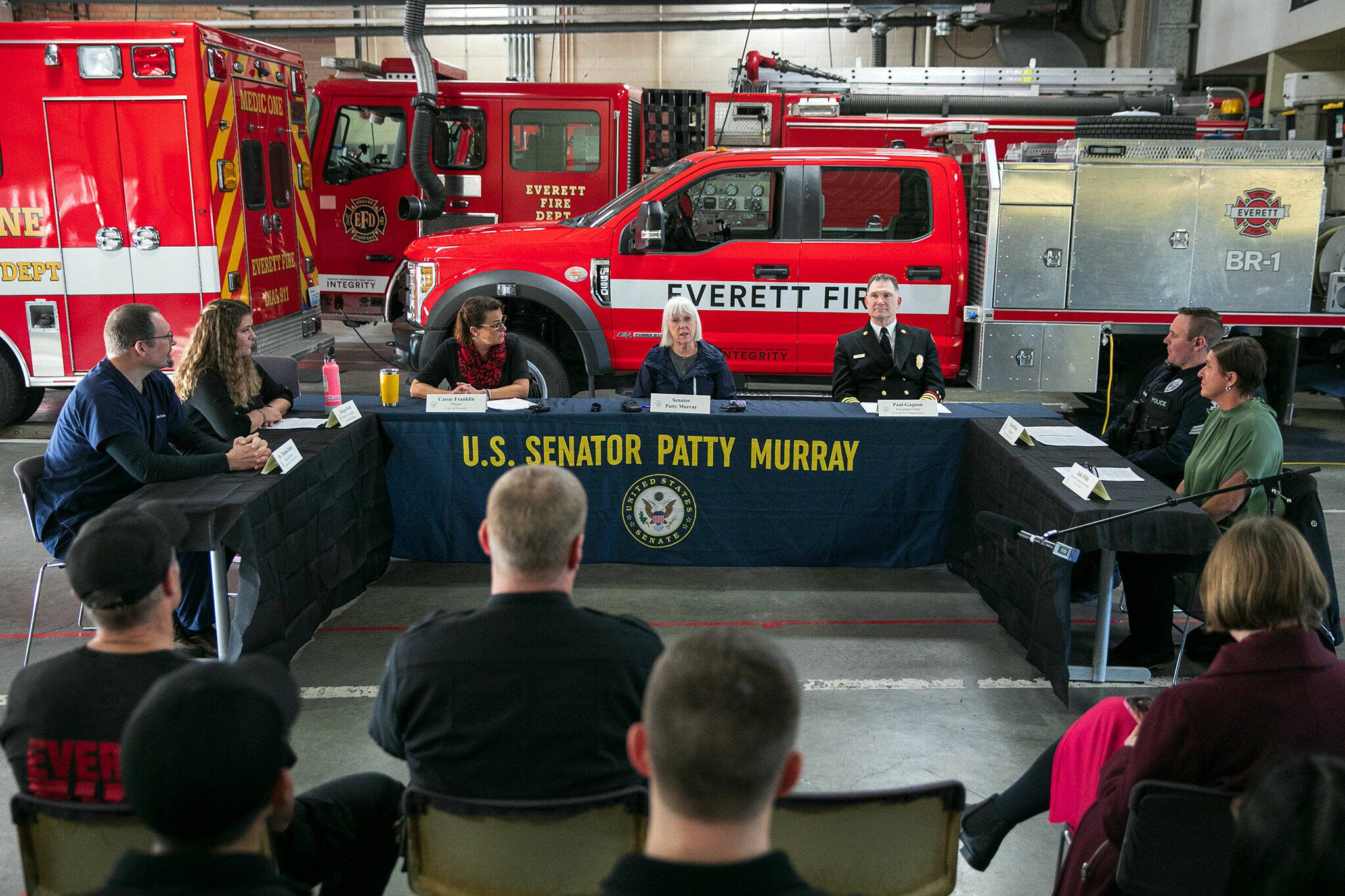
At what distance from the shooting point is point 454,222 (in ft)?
35.0

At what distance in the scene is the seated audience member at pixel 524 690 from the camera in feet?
7.04

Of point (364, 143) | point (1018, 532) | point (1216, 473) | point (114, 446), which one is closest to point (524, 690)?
point (1018, 532)

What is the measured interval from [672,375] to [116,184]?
4.15m

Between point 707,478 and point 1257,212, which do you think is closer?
point 707,478

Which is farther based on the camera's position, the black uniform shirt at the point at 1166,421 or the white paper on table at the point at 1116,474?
the black uniform shirt at the point at 1166,421

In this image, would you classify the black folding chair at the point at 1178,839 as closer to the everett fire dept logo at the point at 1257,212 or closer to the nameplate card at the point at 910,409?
the nameplate card at the point at 910,409

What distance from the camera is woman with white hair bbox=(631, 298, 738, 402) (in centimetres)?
591

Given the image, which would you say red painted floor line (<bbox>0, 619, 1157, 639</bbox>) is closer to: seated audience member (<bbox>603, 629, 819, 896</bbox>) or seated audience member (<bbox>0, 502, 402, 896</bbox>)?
seated audience member (<bbox>0, 502, 402, 896</bbox>)

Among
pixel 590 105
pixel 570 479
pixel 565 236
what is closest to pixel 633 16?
pixel 590 105

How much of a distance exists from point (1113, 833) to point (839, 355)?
157 inches

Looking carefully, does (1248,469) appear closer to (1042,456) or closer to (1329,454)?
(1042,456)

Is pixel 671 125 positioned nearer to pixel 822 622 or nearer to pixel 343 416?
pixel 343 416

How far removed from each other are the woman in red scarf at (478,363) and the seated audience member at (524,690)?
3.73 meters

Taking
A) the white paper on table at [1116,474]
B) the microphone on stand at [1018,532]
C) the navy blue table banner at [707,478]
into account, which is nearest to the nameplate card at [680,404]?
the navy blue table banner at [707,478]
